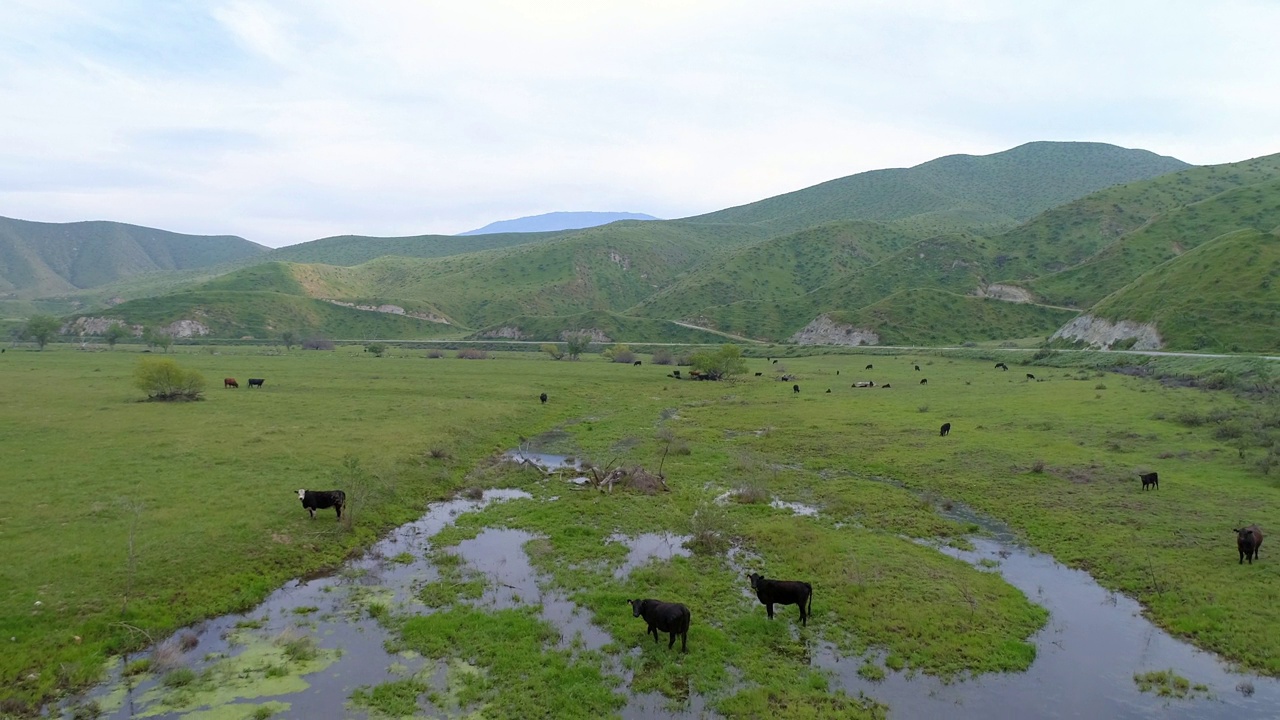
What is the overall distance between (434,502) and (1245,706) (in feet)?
95.5

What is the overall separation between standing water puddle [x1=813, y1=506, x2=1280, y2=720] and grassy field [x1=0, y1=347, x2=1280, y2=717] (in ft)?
2.19

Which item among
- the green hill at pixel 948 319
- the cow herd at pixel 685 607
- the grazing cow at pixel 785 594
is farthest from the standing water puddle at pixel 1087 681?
the green hill at pixel 948 319

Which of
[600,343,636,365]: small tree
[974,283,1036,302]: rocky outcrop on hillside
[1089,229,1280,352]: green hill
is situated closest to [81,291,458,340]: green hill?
[600,343,636,365]: small tree

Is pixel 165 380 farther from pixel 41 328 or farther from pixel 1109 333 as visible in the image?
pixel 1109 333

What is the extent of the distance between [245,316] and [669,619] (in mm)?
203307

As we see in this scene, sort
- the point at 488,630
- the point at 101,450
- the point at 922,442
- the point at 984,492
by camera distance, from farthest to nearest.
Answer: the point at 922,442 → the point at 101,450 → the point at 984,492 → the point at 488,630

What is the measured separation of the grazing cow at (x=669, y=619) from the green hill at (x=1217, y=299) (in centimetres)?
8606

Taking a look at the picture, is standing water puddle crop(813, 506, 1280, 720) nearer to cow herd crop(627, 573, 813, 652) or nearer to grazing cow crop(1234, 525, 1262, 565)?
cow herd crop(627, 573, 813, 652)

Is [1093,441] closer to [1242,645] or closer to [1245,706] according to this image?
[1242,645]

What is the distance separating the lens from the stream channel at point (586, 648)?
13.9m

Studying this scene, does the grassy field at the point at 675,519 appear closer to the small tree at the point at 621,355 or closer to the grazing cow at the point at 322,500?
the grazing cow at the point at 322,500

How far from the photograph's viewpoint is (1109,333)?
3580 inches

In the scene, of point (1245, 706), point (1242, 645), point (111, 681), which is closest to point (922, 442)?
point (1242, 645)

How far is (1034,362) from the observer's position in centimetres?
Answer: 8731
